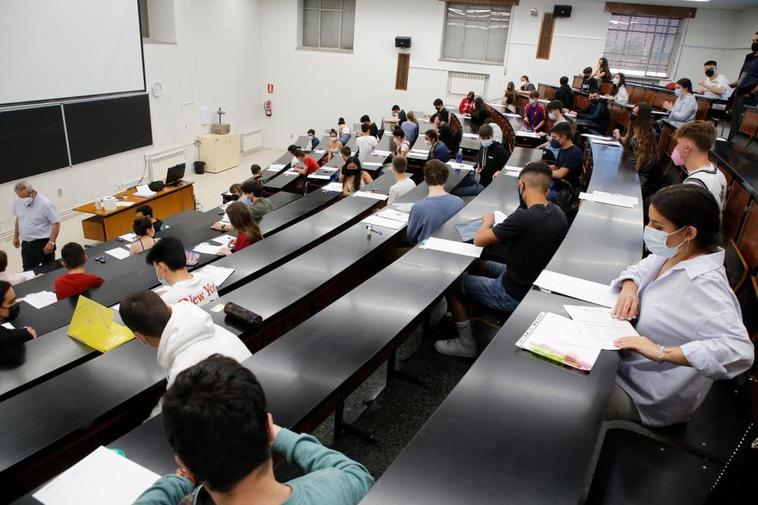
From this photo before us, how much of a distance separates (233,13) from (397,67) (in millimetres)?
4671

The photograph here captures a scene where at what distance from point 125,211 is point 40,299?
373cm

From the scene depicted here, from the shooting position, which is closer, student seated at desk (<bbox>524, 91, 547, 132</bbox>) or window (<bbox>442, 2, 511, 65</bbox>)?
student seated at desk (<bbox>524, 91, 547, 132</bbox>)

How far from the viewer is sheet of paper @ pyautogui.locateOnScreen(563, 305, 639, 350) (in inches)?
76.6

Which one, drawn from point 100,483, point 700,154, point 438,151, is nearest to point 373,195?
point 438,151

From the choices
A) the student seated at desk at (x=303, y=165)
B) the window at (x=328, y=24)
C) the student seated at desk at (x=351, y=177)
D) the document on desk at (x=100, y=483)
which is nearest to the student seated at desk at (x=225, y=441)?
the document on desk at (x=100, y=483)

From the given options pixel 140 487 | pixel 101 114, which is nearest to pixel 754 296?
pixel 140 487

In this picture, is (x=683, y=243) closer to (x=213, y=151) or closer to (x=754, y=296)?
(x=754, y=296)

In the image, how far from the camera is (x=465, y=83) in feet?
43.7

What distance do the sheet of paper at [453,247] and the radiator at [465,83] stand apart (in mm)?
10843

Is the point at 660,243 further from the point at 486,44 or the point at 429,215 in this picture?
the point at 486,44

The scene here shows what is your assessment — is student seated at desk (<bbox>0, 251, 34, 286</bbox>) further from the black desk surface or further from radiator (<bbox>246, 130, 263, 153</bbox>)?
radiator (<bbox>246, 130, 263, 153</bbox>)

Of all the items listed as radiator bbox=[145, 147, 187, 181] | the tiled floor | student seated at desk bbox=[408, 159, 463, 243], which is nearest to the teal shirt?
student seated at desk bbox=[408, 159, 463, 243]

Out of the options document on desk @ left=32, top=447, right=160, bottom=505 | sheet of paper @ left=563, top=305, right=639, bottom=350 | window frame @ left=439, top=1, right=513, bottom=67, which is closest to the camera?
document on desk @ left=32, top=447, right=160, bottom=505

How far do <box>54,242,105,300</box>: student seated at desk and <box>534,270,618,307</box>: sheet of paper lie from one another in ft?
12.4
